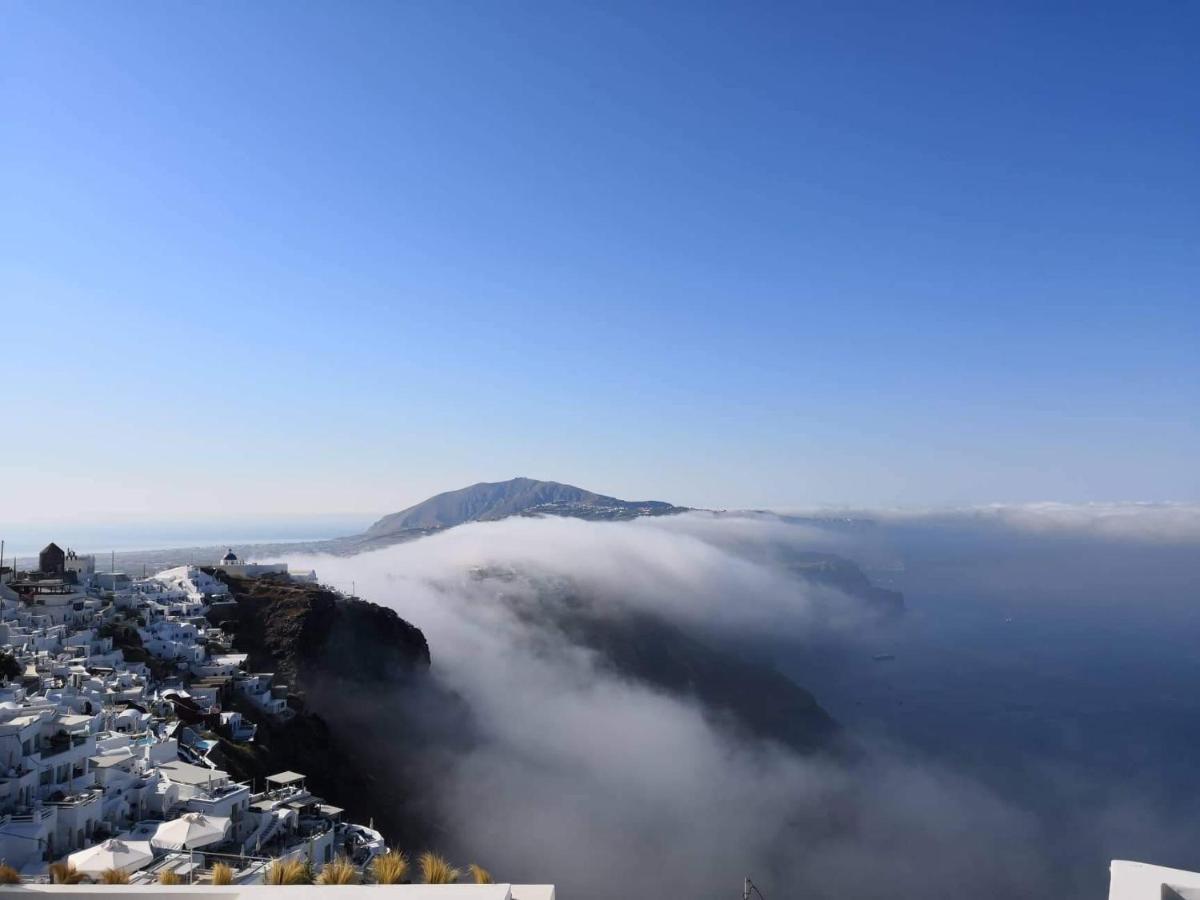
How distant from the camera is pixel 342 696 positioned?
66312 millimetres

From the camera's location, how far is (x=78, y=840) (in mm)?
22484

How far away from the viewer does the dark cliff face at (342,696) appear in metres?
47.5

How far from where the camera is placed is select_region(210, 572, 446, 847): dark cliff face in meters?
47.5

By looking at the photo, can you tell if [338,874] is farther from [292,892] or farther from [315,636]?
[315,636]

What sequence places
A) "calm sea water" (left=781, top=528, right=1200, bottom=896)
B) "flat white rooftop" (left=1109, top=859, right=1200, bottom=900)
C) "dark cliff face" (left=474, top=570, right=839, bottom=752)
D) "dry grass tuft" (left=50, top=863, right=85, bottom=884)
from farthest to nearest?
"dark cliff face" (left=474, top=570, right=839, bottom=752) → "calm sea water" (left=781, top=528, right=1200, bottom=896) → "dry grass tuft" (left=50, top=863, right=85, bottom=884) → "flat white rooftop" (left=1109, top=859, right=1200, bottom=900)

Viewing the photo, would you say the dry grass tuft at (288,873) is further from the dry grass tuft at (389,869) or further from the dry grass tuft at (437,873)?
the dry grass tuft at (437,873)

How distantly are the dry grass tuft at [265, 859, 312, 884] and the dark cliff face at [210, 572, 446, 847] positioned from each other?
35066mm

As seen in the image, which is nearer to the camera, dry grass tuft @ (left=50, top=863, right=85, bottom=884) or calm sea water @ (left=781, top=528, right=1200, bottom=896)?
dry grass tuft @ (left=50, top=863, right=85, bottom=884)

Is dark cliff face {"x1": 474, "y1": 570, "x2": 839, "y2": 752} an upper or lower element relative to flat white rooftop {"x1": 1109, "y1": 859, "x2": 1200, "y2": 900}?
lower

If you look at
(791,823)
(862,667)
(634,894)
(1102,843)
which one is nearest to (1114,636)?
(862,667)

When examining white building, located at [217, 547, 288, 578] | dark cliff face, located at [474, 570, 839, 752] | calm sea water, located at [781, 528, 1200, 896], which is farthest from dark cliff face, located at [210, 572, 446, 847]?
calm sea water, located at [781, 528, 1200, 896]

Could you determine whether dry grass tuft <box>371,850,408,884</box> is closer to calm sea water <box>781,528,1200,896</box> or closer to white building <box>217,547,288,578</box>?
white building <box>217,547,288,578</box>

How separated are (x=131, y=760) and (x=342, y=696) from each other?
40539 millimetres

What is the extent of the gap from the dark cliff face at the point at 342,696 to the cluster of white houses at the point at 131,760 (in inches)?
149
